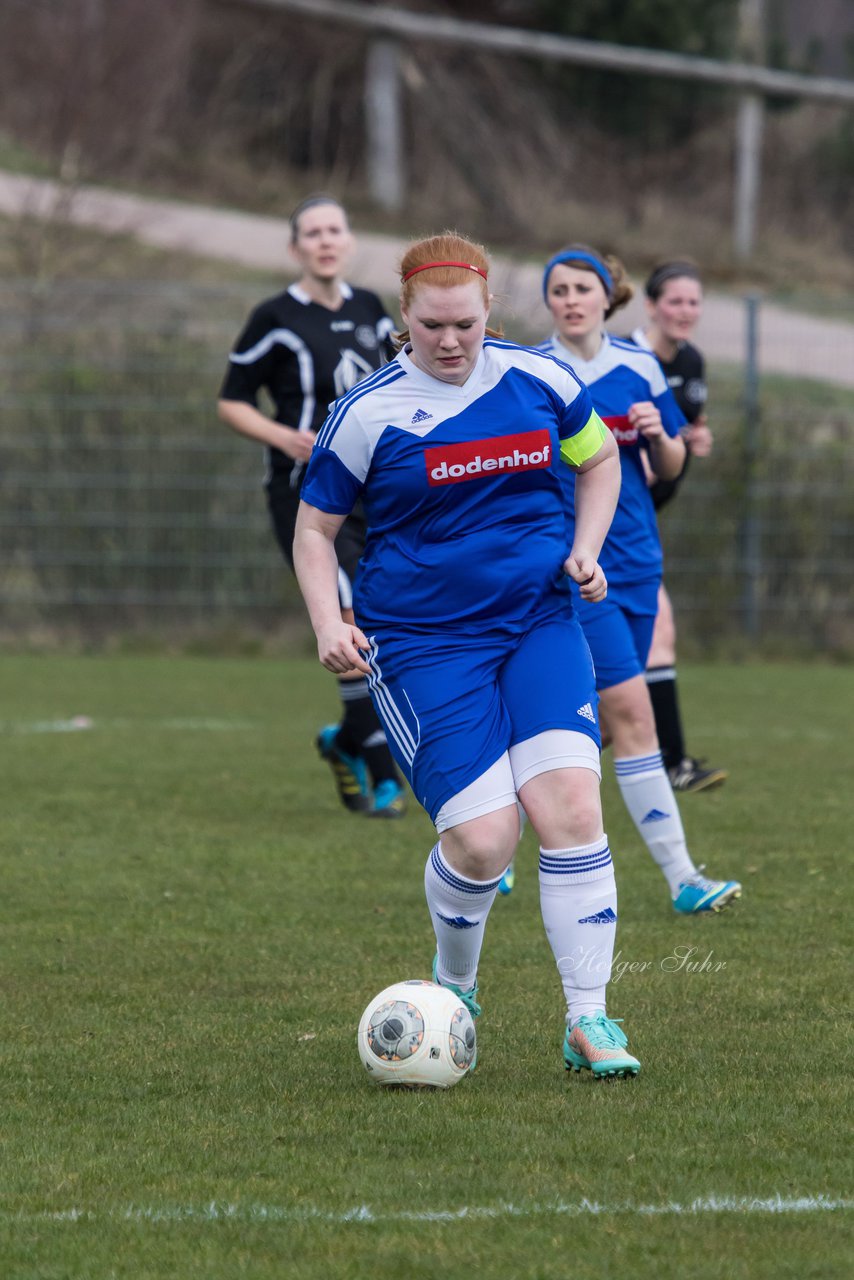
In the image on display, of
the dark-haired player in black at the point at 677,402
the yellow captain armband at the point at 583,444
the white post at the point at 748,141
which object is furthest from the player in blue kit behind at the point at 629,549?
→ the white post at the point at 748,141

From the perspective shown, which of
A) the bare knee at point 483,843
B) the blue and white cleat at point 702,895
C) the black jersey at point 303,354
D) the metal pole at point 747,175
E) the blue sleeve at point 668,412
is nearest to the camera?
the bare knee at point 483,843

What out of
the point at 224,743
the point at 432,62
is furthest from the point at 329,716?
the point at 432,62

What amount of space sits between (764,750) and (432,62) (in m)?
24.3

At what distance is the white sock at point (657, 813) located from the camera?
19.6ft

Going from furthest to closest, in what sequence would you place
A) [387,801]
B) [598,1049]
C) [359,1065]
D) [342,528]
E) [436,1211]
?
1. [387,801]
2. [342,528]
3. [359,1065]
4. [598,1049]
5. [436,1211]

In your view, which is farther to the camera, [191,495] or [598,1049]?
[191,495]

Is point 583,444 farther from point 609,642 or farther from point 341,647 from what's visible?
point 609,642

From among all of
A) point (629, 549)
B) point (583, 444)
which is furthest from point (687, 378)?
point (583, 444)

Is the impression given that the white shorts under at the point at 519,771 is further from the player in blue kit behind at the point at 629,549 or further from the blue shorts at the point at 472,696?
the player in blue kit behind at the point at 629,549

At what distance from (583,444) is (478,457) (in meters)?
0.28

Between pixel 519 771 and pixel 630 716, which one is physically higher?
pixel 519 771

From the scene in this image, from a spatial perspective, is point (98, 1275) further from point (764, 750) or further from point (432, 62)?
point (432, 62)

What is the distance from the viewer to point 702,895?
588 centimetres

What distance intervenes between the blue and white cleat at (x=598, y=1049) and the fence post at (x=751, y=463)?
1081 cm
